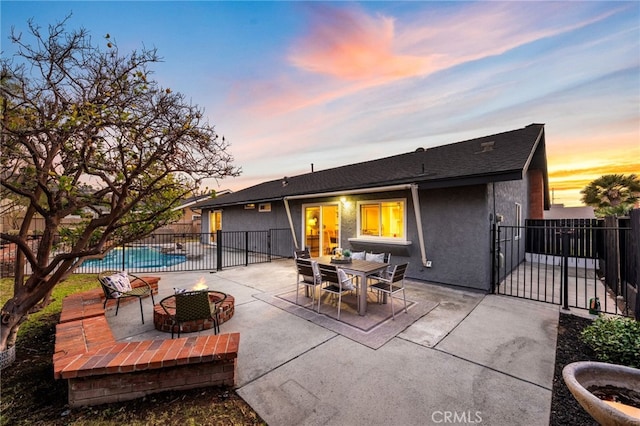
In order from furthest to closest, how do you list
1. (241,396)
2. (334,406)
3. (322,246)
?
(322,246) < (241,396) < (334,406)

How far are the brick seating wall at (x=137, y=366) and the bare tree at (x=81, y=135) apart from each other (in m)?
1.16

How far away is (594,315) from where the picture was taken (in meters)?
4.44

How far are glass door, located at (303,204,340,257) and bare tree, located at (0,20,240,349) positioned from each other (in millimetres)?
7008

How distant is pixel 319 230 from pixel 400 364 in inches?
289

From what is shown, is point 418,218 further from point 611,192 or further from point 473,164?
point 611,192

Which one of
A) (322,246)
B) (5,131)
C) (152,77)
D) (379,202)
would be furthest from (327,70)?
(5,131)

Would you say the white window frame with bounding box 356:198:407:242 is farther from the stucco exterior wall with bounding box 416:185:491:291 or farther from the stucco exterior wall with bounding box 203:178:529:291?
the stucco exterior wall with bounding box 416:185:491:291

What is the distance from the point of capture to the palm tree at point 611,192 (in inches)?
583

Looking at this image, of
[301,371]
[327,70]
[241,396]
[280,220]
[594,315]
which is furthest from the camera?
[280,220]

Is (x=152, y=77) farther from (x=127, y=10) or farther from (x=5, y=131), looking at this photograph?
(x=127, y=10)

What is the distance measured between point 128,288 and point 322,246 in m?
6.78

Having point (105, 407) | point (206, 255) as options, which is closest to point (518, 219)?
point (105, 407)

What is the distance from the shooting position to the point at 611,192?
15.7m

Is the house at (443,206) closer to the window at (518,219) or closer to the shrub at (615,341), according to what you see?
the window at (518,219)
